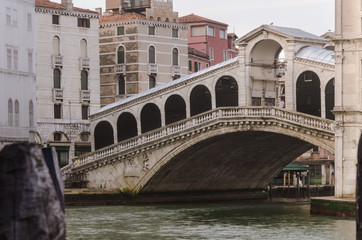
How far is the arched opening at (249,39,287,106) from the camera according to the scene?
1490 inches

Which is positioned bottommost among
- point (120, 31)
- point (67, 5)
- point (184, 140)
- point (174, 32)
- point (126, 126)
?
point (184, 140)

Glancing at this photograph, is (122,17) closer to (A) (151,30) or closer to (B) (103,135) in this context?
(A) (151,30)

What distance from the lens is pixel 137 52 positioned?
155ft

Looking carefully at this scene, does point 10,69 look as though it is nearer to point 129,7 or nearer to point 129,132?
point 129,132

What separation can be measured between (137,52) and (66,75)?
15.4 feet

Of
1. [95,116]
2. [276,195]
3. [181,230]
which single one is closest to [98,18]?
[95,116]

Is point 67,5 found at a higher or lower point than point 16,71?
higher

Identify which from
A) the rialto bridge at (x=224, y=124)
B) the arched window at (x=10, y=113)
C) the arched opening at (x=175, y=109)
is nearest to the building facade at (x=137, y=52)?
the rialto bridge at (x=224, y=124)

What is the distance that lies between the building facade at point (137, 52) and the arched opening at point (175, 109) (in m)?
6.79

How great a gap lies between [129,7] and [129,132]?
38.4 ft

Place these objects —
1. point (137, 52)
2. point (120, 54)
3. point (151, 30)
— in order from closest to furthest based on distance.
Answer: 1. point (137, 52)
2. point (120, 54)
3. point (151, 30)

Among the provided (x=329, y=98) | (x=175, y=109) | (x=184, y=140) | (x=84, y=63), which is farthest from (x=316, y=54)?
(x=84, y=63)

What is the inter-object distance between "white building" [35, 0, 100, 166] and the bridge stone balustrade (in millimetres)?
3847

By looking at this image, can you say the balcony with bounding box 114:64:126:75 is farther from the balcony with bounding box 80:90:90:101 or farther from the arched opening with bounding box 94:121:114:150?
the arched opening with bounding box 94:121:114:150
